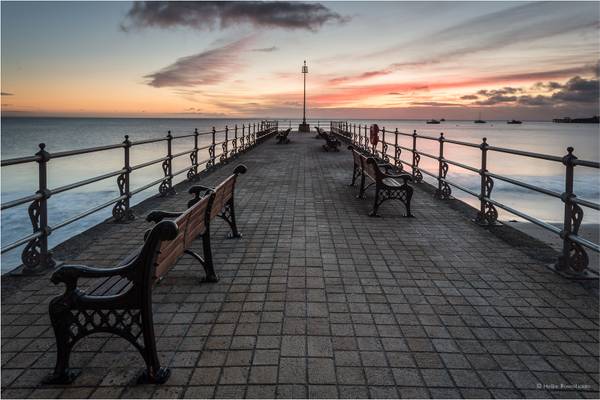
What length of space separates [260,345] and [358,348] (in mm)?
743

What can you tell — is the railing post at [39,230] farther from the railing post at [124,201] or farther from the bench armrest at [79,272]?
the bench armrest at [79,272]

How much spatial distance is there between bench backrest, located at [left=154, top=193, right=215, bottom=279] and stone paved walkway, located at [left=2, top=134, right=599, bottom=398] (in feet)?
2.03

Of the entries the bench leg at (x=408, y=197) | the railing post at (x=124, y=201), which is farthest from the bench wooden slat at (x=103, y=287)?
the bench leg at (x=408, y=197)

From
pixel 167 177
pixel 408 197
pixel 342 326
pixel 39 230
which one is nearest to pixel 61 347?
pixel 342 326

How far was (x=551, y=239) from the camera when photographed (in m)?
16.0

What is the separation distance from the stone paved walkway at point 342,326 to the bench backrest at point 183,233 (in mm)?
620

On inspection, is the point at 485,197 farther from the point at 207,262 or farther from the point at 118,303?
the point at 118,303

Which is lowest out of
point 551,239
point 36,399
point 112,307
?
point 551,239

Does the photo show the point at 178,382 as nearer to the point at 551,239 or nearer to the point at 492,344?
the point at 492,344

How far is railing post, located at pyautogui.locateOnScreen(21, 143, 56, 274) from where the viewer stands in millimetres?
4965

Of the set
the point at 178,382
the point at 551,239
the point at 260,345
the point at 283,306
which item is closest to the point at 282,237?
the point at 283,306

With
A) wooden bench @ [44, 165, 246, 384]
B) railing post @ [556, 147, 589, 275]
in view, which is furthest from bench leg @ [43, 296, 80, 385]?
railing post @ [556, 147, 589, 275]

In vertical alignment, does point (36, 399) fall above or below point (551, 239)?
above

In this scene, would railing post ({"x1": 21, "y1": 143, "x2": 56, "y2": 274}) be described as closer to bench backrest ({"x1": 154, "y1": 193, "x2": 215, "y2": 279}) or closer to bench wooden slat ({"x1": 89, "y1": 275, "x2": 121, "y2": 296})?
bench backrest ({"x1": 154, "y1": 193, "x2": 215, "y2": 279})
